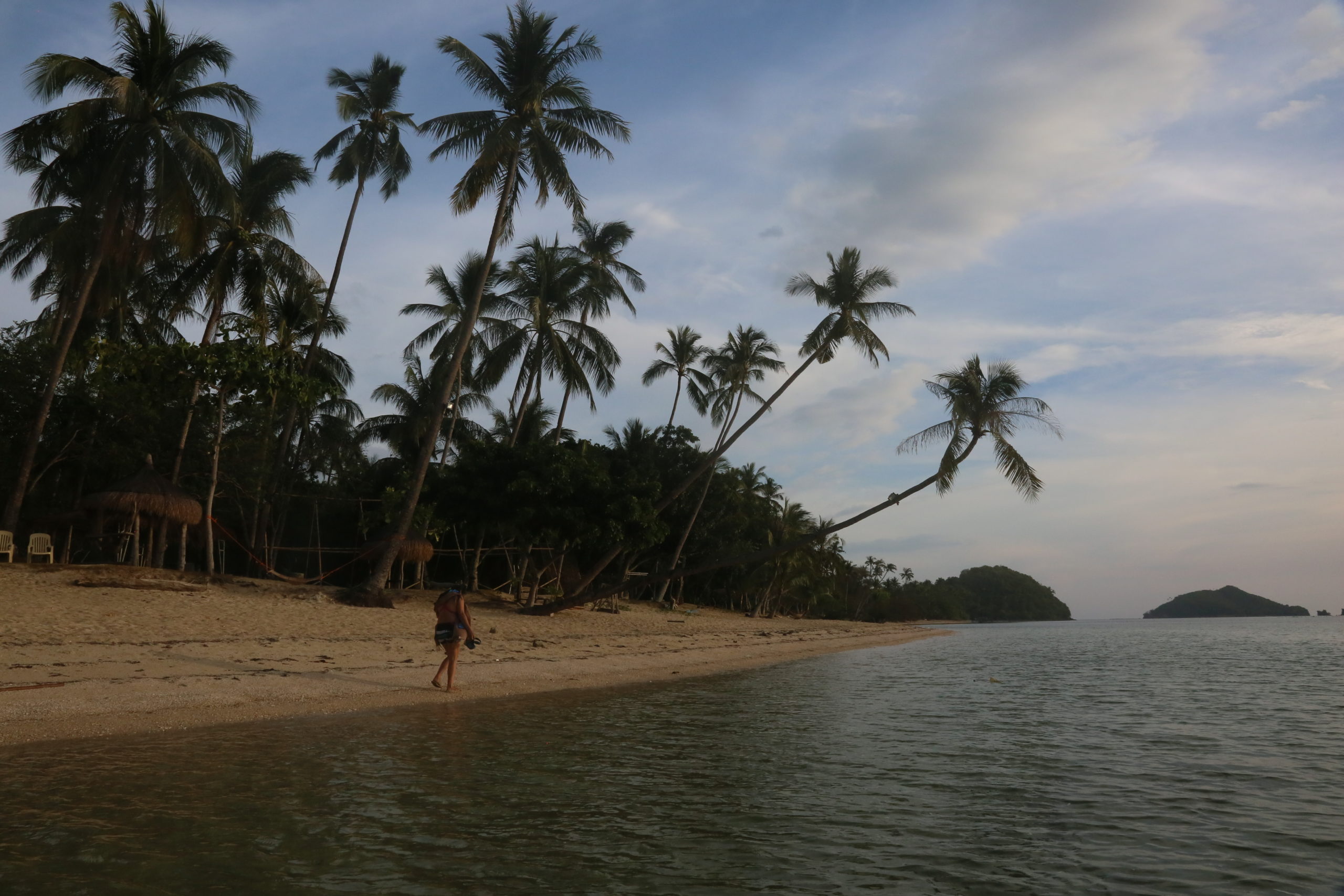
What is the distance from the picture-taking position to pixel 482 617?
21562 mm

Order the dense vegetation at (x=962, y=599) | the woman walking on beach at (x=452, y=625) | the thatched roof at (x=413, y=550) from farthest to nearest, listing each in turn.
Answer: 1. the dense vegetation at (x=962, y=599)
2. the thatched roof at (x=413, y=550)
3. the woman walking on beach at (x=452, y=625)

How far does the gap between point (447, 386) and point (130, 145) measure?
8.47 metres

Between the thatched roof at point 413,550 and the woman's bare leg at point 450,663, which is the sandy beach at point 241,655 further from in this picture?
the thatched roof at point 413,550

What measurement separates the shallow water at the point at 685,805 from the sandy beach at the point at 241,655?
948 millimetres

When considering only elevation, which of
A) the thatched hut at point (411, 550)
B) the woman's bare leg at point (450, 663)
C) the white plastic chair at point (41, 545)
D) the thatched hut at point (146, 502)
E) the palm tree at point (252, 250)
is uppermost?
the palm tree at point (252, 250)

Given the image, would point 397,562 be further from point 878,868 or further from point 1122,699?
point 878,868

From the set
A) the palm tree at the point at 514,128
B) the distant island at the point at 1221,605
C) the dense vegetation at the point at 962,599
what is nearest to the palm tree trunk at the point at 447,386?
the palm tree at the point at 514,128

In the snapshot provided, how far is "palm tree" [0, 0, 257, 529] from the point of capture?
1839 centimetres

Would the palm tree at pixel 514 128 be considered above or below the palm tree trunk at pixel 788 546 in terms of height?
above

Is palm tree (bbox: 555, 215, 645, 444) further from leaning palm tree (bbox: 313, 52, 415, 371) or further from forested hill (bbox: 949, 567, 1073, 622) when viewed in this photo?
forested hill (bbox: 949, 567, 1073, 622)

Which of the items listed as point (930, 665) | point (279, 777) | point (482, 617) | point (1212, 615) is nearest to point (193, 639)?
point (279, 777)

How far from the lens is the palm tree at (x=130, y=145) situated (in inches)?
724

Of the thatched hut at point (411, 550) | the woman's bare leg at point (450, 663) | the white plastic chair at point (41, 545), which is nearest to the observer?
the woman's bare leg at point (450, 663)

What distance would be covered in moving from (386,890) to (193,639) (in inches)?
412
